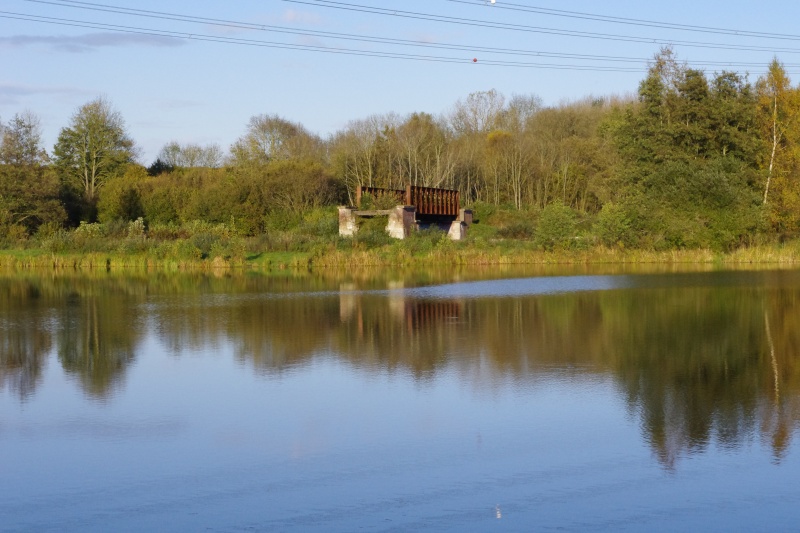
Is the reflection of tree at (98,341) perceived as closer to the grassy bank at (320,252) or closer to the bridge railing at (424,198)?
the grassy bank at (320,252)

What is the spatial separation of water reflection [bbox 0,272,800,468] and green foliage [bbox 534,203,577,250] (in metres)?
13.9

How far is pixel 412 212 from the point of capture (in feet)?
166

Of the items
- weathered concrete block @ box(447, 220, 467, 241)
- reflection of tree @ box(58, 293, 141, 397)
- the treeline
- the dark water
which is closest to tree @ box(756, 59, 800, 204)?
the treeline

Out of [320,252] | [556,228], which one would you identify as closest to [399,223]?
[320,252]

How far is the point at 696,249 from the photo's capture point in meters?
45.3

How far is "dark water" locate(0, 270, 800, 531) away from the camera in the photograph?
7797 millimetres

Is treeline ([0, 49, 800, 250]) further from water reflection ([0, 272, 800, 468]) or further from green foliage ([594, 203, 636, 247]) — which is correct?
water reflection ([0, 272, 800, 468])

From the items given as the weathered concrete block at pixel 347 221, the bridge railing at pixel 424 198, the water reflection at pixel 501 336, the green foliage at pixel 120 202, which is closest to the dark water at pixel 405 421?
the water reflection at pixel 501 336

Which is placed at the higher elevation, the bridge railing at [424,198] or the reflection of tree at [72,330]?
the bridge railing at [424,198]

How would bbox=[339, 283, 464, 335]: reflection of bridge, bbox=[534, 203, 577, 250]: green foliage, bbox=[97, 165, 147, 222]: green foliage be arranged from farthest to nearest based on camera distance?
bbox=[97, 165, 147, 222]: green foliage → bbox=[534, 203, 577, 250]: green foliage → bbox=[339, 283, 464, 335]: reflection of bridge

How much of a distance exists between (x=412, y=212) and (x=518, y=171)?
18.2m

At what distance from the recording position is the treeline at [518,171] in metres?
45.9

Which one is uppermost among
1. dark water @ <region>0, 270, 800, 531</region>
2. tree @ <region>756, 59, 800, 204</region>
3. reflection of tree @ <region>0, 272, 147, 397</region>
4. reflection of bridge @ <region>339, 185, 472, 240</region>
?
tree @ <region>756, 59, 800, 204</region>

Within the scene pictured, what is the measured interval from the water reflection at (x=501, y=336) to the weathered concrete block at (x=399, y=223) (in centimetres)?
1806
